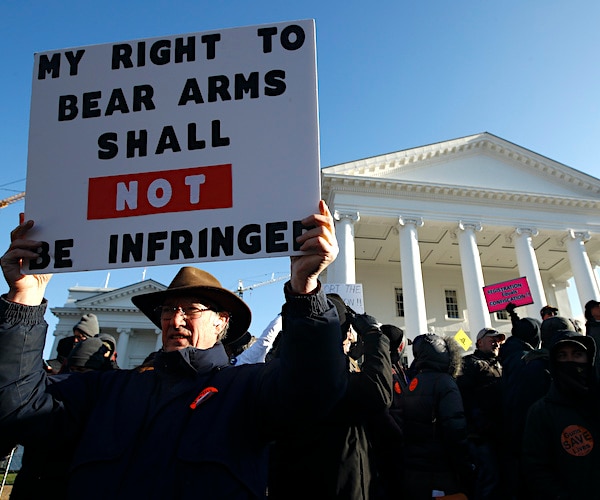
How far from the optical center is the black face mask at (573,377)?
316 cm

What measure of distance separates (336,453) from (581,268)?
27426mm

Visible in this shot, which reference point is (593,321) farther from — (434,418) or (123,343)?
(123,343)

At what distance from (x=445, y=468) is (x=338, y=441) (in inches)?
58.9

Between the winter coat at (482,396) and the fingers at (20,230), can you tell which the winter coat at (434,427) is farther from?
the fingers at (20,230)

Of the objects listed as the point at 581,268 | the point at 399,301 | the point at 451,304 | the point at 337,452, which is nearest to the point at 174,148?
the point at 337,452

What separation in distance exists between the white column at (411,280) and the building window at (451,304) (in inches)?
329

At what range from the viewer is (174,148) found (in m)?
2.07

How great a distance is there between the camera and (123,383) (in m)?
1.95

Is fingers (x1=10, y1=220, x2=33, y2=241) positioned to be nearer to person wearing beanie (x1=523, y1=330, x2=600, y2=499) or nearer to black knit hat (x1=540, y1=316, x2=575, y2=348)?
person wearing beanie (x1=523, y1=330, x2=600, y2=499)

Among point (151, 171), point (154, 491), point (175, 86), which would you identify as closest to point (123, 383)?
point (154, 491)

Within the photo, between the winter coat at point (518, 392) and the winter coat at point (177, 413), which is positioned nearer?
the winter coat at point (177, 413)

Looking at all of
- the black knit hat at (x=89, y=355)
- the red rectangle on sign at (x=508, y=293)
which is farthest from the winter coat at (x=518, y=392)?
the red rectangle on sign at (x=508, y=293)

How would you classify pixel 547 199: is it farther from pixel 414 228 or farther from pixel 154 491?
pixel 154 491

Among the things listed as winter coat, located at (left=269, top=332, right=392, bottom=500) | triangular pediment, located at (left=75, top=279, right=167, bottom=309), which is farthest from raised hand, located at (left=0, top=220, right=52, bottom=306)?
triangular pediment, located at (left=75, top=279, right=167, bottom=309)
